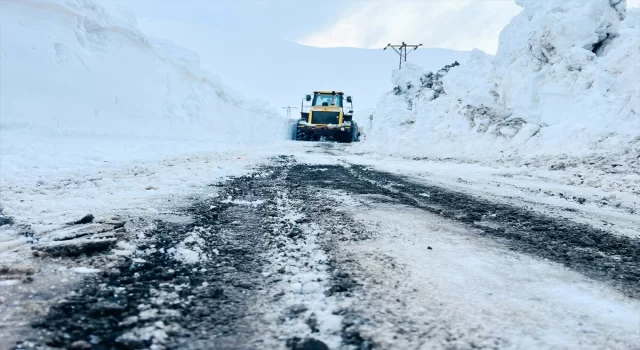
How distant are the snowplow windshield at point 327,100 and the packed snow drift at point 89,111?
7.11 meters

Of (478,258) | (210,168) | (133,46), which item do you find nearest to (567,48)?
(210,168)

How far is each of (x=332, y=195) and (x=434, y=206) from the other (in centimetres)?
114

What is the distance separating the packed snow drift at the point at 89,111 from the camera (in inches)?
178

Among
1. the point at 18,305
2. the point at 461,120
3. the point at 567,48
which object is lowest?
the point at 18,305

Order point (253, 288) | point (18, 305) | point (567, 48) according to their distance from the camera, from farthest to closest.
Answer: point (567, 48) < point (253, 288) < point (18, 305)

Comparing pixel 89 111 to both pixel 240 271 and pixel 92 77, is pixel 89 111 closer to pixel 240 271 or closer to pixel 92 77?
pixel 92 77

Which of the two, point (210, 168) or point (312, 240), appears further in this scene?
point (210, 168)

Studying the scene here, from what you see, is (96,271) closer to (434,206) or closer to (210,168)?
(434,206)

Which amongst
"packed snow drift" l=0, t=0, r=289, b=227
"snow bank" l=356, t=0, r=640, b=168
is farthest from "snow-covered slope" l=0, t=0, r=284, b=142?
"snow bank" l=356, t=0, r=640, b=168

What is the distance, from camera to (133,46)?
13805mm

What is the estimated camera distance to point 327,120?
22828 mm

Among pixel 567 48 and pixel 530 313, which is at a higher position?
pixel 567 48

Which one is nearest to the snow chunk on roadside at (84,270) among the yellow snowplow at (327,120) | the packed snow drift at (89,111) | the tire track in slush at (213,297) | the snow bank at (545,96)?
the tire track in slush at (213,297)

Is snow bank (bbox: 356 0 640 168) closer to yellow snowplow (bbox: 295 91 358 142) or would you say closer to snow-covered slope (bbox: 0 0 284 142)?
snow-covered slope (bbox: 0 0 284 142)
